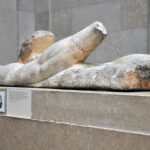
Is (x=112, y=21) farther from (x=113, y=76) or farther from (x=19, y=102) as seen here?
(x=113, y=76)

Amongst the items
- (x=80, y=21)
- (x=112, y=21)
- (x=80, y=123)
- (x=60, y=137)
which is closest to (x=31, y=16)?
(x=80, y=21)

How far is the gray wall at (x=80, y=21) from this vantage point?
20.1 ft

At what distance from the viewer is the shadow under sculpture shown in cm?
300

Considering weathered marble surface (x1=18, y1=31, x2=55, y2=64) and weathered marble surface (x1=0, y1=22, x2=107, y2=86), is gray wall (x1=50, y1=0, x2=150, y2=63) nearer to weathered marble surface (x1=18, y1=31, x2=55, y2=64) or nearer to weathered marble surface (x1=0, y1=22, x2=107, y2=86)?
weathered marble surface (x1=18, y1=31, x2=55, y2=64)

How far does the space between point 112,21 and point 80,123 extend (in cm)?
377

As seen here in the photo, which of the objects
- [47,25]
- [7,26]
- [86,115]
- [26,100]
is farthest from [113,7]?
[86,115]

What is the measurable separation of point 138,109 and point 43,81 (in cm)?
154

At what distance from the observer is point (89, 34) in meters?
3.76

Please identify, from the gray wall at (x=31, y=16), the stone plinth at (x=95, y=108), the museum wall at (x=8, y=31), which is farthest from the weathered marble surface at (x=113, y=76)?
the gray wall at (x=31, y=16)

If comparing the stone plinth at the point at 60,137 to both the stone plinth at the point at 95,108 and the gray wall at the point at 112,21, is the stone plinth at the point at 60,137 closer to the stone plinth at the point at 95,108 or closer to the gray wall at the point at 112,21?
the stone plinth at the point at 95,108

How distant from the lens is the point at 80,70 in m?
3.54

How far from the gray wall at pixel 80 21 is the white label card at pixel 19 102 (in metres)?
2.93

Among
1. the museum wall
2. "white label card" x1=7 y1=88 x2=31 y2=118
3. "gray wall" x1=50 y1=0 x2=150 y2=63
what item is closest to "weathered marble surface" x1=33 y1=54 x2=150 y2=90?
"white label card" x1=7 y1=88 x2=31 y2=118

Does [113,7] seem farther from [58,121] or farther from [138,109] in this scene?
[138,109]
